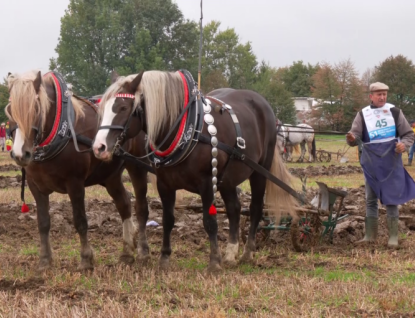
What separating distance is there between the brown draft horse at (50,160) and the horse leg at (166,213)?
587 millimetres

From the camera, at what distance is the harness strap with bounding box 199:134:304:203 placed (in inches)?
219

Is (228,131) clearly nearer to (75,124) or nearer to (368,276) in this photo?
(75,124)

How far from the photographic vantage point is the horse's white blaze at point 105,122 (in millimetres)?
4863

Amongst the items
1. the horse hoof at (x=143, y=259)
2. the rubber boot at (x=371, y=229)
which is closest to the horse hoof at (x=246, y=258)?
the horse hoof at (x=143, y=259)

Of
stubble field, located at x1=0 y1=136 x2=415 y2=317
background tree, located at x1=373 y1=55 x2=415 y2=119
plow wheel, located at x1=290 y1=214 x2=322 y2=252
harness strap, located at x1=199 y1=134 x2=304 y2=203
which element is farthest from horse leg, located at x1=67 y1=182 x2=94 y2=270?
background tree, located at x1=373 y1=55 x2=415 y2=119

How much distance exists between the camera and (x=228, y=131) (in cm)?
579

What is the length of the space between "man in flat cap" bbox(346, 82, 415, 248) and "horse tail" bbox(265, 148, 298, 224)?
0.82 metres

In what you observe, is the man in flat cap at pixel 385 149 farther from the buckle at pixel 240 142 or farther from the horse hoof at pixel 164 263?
the horse hoof at pixel 164 263

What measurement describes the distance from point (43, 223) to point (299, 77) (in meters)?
70.8

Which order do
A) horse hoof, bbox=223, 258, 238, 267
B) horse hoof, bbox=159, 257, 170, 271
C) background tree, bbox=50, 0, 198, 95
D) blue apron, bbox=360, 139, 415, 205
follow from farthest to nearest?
background tree, bbox=50, 0, 198, 95
blue apron, bbox=360, 139, 415, 205
horse hoof, bbox=223, 258, 238, 267
horse hoof, bbox=159, 257, 170, 271

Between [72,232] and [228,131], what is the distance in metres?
3.04

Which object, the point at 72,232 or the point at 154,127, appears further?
the point at 72,232

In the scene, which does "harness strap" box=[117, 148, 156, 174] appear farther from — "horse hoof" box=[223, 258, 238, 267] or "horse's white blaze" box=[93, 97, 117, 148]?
"horse hoof" box=[223, 258, 238, 267]

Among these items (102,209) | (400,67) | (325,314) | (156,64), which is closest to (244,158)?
(325,314)
